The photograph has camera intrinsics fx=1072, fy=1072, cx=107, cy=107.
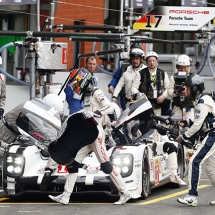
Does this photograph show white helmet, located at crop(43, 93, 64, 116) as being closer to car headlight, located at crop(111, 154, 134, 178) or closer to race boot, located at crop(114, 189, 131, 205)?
car headlight, located at crop(111, 154, 134, 178)

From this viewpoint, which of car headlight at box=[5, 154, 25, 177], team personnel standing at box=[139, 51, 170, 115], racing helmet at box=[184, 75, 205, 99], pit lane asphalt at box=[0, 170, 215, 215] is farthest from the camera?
team personnel standing at box=[139, 51, 170, 115]

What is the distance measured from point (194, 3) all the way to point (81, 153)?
37.1ft

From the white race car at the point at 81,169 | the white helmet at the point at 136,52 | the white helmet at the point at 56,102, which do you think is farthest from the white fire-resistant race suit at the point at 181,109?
the white race car at the point at 81,169

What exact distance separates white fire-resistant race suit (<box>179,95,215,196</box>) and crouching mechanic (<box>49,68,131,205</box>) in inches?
33.1

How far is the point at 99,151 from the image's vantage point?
43.9ft

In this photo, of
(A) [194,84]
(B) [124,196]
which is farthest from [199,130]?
(B) [124,196]

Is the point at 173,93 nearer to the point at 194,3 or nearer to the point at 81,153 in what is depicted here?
the point at 81,153

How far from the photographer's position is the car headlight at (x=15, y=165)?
13766mm

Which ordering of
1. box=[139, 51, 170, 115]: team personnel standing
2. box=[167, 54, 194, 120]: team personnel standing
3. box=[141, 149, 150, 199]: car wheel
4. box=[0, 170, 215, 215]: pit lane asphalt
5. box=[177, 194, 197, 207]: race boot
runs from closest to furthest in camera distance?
box=[0, 170, 215, 215]: pit lane asphalt → box=[177, 194, 197, 207]: race boot → box=[141, 149, 150, 199]: car wheel → box=[167, 54, 194, 120]: team personnel standing → box=[139, 51, 170, 115]: team personnel standing

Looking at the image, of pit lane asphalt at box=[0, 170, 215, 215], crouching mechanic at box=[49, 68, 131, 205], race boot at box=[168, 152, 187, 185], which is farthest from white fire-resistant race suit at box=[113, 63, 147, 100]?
crouching mechanic at box=[49, 68, 131, 205]

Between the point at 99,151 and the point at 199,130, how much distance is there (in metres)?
1.29

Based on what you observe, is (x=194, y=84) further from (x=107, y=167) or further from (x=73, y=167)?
(x=73, y=167)

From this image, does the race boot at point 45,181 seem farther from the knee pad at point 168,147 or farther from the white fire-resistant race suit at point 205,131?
the knee pad at point 168,147

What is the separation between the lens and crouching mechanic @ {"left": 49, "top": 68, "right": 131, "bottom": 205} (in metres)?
13.3
